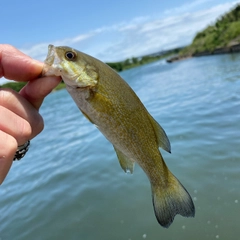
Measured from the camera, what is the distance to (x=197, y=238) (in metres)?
5.05

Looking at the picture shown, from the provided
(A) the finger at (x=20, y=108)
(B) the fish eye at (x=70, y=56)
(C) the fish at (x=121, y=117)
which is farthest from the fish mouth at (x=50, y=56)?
(A) the finger at (x=20, y=108)

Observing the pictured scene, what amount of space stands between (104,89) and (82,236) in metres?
4.59

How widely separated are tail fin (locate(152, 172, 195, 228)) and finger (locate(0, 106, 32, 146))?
1226 mm

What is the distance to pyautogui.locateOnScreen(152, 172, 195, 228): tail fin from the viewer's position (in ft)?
7.55

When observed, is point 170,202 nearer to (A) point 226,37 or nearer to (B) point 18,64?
(B) point 18,64

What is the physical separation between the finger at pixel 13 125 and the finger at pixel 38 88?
0.34 meters

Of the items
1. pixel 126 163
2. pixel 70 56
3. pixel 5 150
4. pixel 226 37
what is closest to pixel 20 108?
pixel 5 150

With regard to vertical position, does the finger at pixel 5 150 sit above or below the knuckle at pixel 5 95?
below

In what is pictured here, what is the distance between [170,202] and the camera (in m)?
2.37

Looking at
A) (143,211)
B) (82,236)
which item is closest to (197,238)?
(143,211)

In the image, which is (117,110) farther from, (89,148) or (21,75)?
(89,148)

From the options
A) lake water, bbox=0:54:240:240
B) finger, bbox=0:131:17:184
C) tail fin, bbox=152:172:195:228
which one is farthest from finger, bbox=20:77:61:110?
lake water, bbox=0:54:240:240

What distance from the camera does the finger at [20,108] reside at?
79.0 inches

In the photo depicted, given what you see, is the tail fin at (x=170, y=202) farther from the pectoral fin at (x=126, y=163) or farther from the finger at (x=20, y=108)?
the finger at (x=20, y=108)
